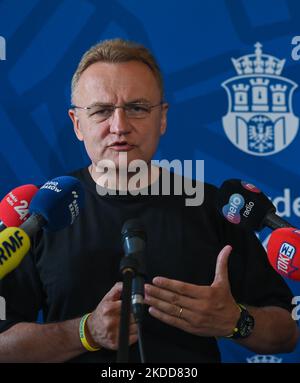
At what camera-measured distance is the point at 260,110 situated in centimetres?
226

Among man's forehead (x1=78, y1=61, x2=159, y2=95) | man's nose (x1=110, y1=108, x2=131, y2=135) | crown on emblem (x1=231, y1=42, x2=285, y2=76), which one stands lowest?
man's nose (x1=110, y1=108, x2=131, y2=135)

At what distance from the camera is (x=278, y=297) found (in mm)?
1761

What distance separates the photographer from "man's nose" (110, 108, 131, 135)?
5.46ft

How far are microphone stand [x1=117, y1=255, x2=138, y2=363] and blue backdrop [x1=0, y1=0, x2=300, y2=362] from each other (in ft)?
3.95

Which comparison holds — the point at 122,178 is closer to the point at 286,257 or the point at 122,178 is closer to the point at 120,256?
the point at 120,256

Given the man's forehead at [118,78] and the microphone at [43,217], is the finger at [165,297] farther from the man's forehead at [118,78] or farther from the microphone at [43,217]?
the man's forehead at [118,78]

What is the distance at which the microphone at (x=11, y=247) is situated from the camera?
1161mm

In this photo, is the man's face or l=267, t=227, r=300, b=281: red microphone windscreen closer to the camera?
l=267, t=227, r=300, b=281: red microphone windscreen

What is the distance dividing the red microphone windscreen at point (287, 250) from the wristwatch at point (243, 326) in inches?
12.0

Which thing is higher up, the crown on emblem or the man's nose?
the crown on emblem

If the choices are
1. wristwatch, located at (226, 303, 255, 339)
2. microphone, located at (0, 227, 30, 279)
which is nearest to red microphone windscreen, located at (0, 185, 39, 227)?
microphone, located at (0, 227, 30, 279)

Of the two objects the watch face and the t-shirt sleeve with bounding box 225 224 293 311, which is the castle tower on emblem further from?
the watch face
